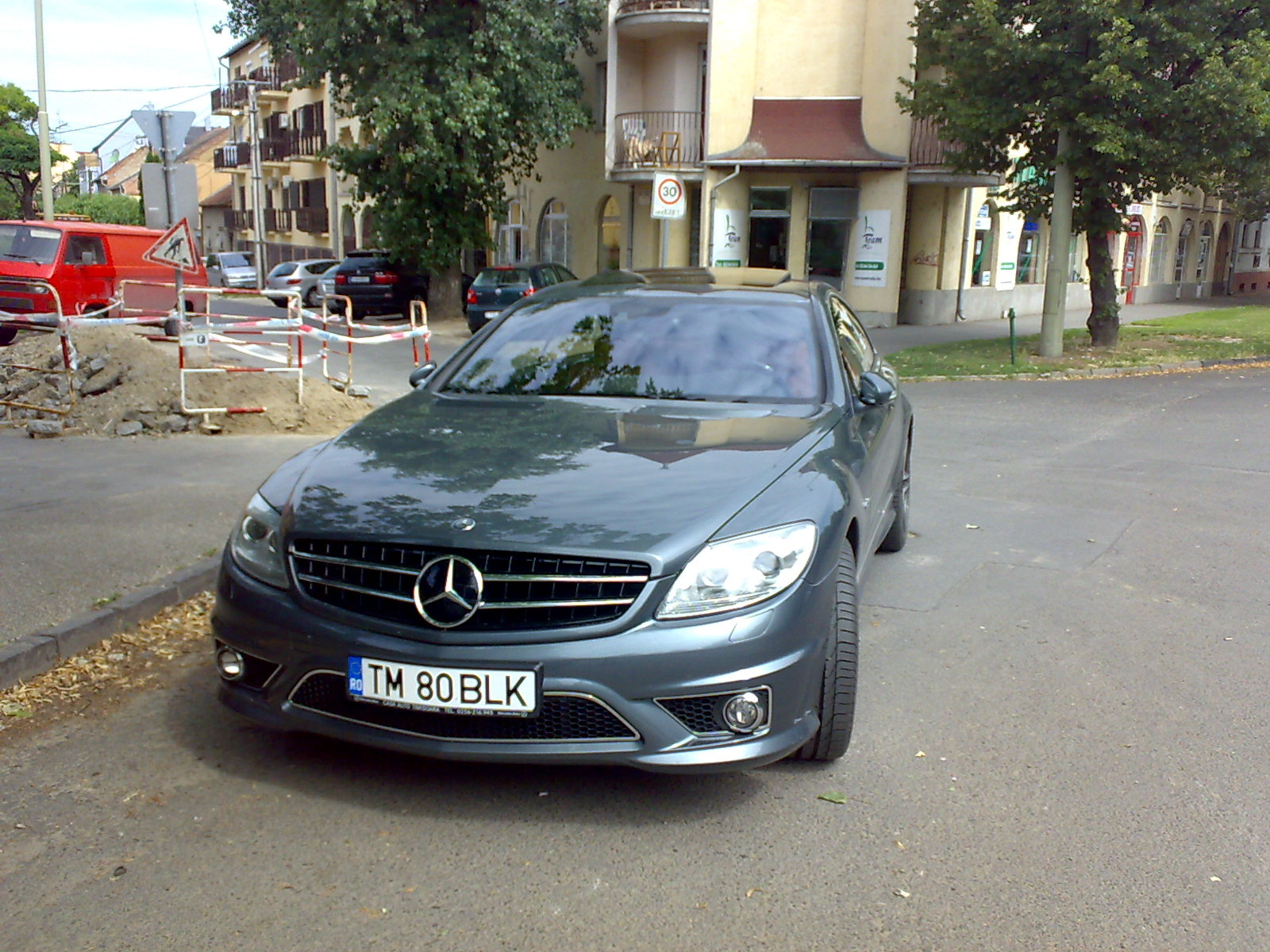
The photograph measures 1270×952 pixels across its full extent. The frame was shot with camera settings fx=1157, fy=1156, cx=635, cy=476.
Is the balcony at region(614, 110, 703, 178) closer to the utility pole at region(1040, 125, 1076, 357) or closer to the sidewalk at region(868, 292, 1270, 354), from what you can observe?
the sidewalk at region(868, 292, 1270, 354)

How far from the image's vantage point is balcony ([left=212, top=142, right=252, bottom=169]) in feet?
186

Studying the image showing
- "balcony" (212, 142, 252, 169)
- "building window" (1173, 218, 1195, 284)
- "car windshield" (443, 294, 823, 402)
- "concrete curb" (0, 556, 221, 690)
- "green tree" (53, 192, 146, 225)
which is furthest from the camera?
"green tree" (53, 192, 146, 225)

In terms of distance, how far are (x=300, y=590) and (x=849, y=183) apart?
79.5 feet

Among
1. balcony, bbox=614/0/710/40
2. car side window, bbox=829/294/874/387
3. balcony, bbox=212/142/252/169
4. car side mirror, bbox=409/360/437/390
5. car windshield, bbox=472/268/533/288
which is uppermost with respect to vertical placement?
balcony, bbox=614/0/710/40

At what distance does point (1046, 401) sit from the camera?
552 inches

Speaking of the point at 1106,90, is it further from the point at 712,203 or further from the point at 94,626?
the point at 94,626

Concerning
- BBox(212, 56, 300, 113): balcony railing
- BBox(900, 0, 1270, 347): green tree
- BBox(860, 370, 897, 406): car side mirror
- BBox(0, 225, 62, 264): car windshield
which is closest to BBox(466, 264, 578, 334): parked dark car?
BBox(0, 225, 62, 264): car windshield

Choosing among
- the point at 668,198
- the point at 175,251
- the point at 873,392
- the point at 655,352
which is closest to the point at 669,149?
the point at 668,198

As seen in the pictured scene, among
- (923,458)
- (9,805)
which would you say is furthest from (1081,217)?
(9,805)

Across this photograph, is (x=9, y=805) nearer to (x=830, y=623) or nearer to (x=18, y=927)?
(x=18, y=927)

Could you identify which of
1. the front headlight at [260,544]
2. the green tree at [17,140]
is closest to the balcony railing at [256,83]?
the green tree at [17,140]

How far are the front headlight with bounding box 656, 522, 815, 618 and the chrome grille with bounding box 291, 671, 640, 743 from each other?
35 cm

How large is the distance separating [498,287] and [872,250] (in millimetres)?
8386

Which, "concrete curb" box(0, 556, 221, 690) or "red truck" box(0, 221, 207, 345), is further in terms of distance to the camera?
"red truck" box(0, 221, 207, 345)
